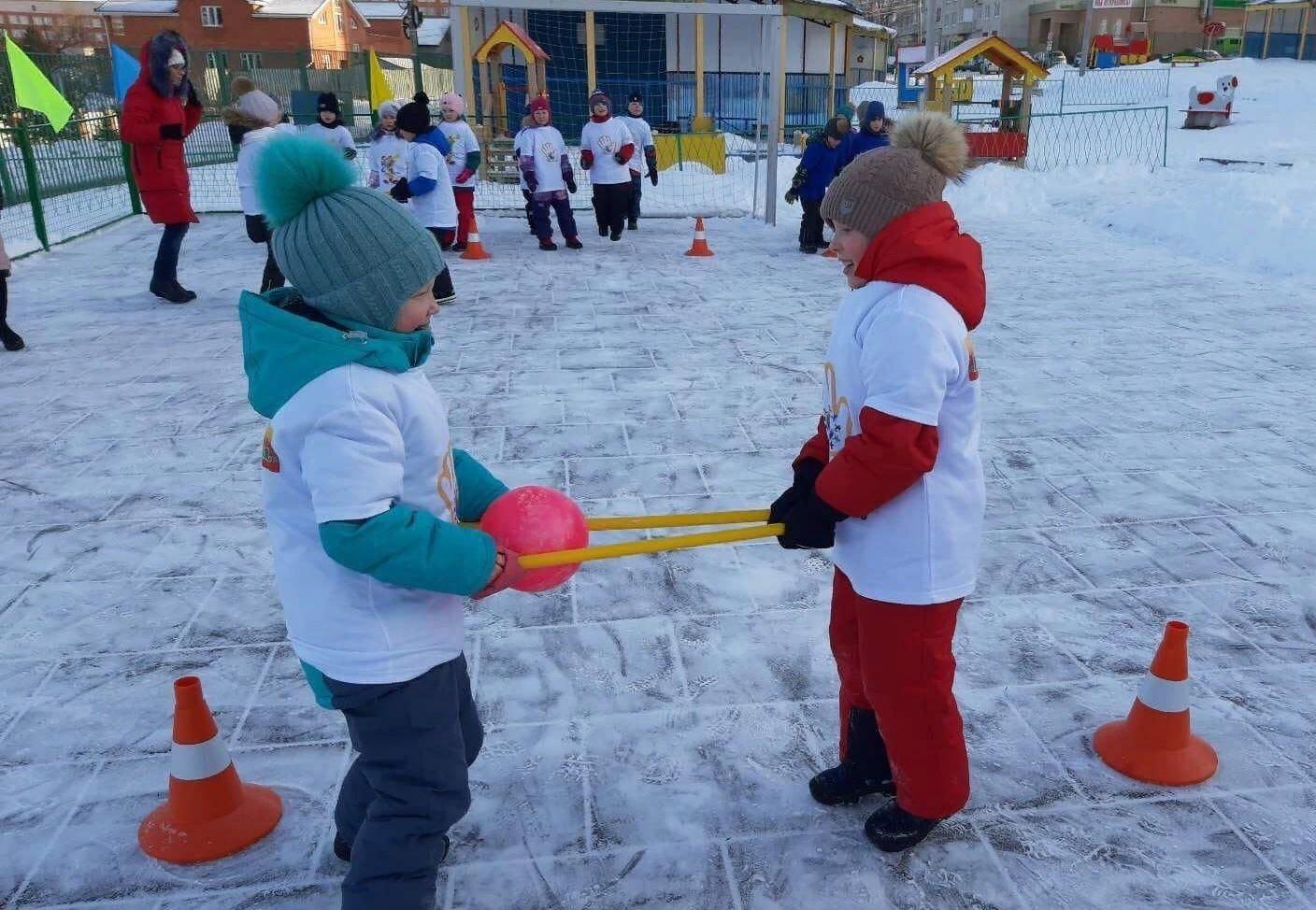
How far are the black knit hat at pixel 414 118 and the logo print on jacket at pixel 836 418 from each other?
7838mm

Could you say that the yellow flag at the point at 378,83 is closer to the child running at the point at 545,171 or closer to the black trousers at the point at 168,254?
the child running at the point at 545,171

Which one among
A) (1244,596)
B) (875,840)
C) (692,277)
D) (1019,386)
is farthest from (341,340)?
(692,277)

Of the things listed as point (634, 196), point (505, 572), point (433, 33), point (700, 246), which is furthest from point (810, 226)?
point (433, 33)

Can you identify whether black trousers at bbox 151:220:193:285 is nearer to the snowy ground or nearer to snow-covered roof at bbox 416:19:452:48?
the snowy ground

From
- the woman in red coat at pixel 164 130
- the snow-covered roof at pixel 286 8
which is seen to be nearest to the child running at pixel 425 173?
the woman in red coat at pixel 164 130

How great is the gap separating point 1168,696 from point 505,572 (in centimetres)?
196

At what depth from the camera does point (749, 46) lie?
1139 inches

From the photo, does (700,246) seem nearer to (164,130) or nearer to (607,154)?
(607,154)

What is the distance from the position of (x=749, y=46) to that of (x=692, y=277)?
21.6 metres

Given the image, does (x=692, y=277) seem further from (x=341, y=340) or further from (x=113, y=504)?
(x=341, y=340)

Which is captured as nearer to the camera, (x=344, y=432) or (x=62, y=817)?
(x=344, y=432)

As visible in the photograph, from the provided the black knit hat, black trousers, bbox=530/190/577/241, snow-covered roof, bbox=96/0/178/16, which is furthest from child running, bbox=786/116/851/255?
snow-covered roof, bbox=96/0/178/16

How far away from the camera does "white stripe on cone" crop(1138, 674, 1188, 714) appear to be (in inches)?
108

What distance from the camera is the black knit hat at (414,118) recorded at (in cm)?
913
